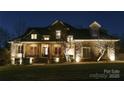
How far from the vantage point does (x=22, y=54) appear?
13547mm

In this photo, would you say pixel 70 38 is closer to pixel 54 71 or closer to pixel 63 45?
pixel 63 45

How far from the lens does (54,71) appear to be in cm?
1330

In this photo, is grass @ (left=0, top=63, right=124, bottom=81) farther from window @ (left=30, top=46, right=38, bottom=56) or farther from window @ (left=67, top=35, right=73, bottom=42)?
window @ (left=67, top=35, right=73, bottom=42)

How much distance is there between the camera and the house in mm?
13406

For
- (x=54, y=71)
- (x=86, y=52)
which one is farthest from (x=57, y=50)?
(x=86, y=52)

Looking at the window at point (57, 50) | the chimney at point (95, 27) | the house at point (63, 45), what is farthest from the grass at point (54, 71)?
the chimney at point (95, 27)

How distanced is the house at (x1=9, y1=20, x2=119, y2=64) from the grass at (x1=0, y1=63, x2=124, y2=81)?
0.16m

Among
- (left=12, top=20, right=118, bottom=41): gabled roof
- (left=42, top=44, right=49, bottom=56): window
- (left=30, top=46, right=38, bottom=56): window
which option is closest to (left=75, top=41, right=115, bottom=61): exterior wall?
(left=12, top=20, right=118, bottom=41): gabled roof

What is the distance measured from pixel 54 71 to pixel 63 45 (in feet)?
2.15

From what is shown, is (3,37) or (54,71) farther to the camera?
(3,37)

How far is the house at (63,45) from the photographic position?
528 inches

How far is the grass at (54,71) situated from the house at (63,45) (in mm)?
157

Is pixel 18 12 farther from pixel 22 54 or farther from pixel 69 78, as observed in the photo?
pixel 69 78

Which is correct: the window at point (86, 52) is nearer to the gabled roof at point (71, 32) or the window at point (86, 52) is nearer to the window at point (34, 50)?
the gabled roof at point (71, 32)
